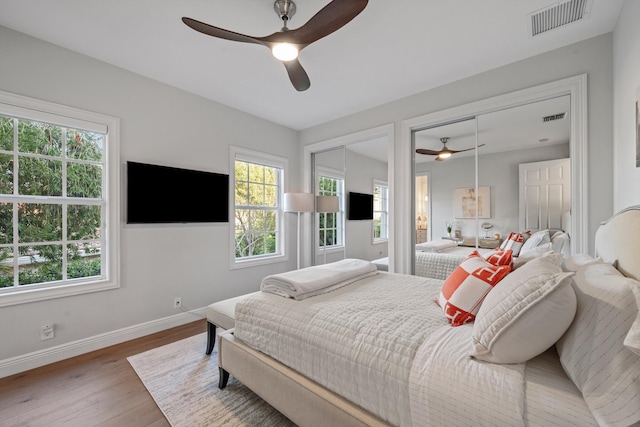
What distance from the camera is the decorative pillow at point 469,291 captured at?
1.36 metres

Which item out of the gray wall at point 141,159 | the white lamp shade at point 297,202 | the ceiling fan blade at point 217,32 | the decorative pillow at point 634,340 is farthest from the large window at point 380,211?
the decorative pillow at point 634,340

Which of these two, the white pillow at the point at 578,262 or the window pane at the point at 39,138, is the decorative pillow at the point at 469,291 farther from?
the window pane at the point at 39,138

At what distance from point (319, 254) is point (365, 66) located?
2.76m

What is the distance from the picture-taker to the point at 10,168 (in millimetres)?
2279

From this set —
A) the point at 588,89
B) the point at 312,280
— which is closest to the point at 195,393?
the point at 312,280

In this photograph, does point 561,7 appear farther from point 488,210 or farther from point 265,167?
point 265,167

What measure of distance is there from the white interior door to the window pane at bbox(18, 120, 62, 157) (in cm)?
442

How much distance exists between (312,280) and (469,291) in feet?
3.19

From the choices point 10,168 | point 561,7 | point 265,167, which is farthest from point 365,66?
point 10,168

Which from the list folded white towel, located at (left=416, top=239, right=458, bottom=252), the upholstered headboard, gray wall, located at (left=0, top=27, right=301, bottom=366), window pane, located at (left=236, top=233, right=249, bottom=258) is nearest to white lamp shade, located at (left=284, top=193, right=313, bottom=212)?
window pane, located at (left=236, top=233, right=249, bottom=258)

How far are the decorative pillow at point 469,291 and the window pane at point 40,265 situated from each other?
325 centimetres

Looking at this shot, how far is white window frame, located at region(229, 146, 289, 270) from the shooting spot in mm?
3674

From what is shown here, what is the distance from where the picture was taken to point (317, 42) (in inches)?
92.1

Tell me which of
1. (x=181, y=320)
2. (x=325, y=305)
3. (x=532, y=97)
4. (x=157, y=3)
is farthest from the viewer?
(x=181, y=320)
